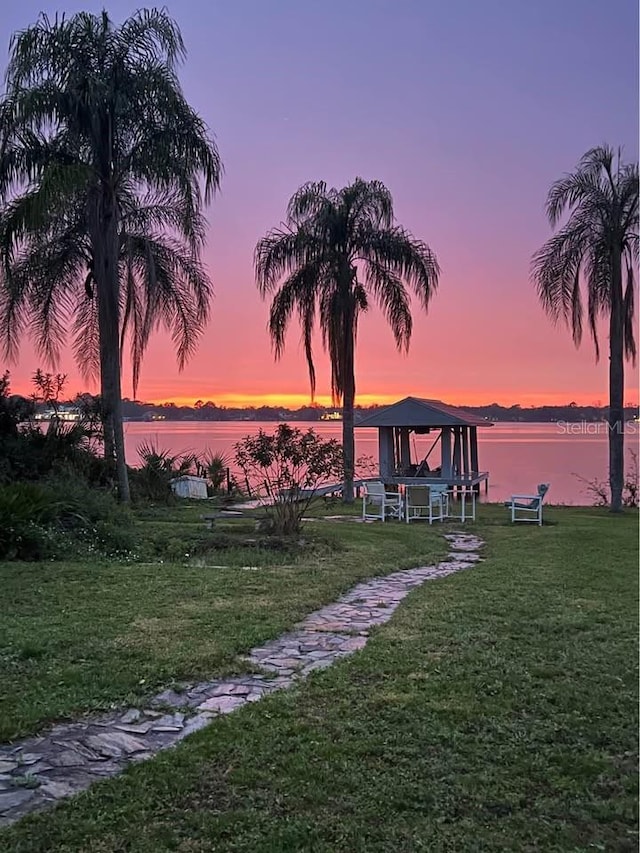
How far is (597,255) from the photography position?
1464 cm

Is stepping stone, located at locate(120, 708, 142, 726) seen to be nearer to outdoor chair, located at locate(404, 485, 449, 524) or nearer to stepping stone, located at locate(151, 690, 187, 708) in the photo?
stepping stone, located at locate(151, 690, 187, 708)

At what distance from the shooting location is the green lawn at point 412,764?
7.83ft

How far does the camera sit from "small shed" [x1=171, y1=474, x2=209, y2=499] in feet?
54.5

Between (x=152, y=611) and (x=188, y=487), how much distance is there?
11534mm

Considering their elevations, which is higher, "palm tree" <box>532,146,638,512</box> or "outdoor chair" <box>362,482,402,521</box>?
"palm tree" <box>532,146,638,512</box>

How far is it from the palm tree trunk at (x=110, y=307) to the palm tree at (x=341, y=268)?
4242 millimetres

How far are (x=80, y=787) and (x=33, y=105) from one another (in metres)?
11.1

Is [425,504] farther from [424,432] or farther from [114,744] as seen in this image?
[114,744]

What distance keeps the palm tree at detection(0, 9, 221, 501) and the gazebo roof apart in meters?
7.67

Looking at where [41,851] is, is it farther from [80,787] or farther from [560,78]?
[560,78]

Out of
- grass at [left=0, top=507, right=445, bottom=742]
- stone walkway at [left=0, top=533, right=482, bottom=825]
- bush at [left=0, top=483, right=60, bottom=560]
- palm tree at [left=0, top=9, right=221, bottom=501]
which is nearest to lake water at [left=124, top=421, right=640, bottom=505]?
grass at [left=0, top=507, right=445, bottom=742]

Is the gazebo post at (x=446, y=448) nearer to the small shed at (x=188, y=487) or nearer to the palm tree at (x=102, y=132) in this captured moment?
the small shed at (x=188, y=487)

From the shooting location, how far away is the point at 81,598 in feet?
19.5

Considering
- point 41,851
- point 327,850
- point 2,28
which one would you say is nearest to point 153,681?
point 41,851
